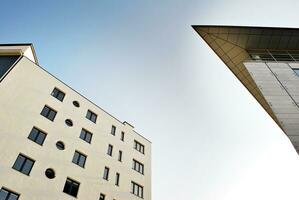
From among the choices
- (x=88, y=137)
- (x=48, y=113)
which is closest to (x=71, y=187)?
(x=88, y=137)

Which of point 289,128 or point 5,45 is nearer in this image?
point 289,128

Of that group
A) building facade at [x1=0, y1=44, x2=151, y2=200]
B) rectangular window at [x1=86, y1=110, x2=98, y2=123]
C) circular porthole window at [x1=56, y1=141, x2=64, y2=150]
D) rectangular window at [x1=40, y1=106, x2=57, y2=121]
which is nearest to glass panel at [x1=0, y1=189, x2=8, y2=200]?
building facade at [x1=0, y1=44, x2=151, y2=200]

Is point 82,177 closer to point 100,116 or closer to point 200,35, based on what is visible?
point 100,116

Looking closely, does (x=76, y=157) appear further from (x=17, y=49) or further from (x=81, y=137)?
(x=17, y=49)

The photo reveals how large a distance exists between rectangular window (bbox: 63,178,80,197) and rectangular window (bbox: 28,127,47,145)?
11.8 ft

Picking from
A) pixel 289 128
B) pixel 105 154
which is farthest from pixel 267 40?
pixel 105 154

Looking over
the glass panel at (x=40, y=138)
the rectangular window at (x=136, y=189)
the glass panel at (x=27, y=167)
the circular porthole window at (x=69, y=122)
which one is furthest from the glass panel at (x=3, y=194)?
the rectangular window at (x=136, y=189)

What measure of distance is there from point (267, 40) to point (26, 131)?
18000 millimetres

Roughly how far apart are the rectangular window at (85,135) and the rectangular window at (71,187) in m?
4.32

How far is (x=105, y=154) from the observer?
74.0 feet

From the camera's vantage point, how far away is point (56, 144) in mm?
19188

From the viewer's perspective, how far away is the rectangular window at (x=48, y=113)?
20.1 metres

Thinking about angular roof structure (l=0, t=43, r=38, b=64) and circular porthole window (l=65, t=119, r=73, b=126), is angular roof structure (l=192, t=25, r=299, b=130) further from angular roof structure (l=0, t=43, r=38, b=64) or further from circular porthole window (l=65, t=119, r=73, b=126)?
angular roof structure (l=0, t=43, r=38, b=64)

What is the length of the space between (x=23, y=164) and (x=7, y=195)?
2285mm
